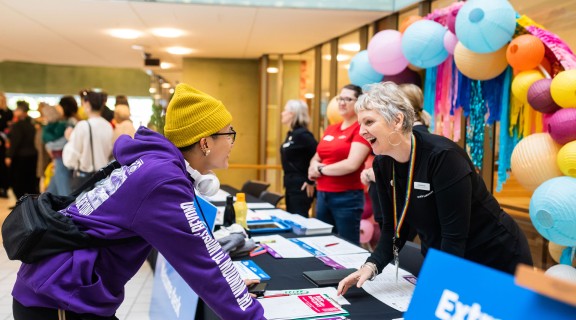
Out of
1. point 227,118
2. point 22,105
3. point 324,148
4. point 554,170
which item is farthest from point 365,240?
point 22,105

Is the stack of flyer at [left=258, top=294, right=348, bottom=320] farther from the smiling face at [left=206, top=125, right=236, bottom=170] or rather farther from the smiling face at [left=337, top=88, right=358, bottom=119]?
the smiling face at [left=337, top=88, right=358, bottom=119]

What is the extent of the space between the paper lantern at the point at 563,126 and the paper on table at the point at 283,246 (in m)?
1.37

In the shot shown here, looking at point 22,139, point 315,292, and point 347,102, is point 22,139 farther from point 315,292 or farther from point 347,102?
point 315,292

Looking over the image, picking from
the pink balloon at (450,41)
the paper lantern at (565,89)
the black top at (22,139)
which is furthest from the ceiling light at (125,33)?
the paper lantern at (565,89)

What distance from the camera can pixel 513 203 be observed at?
3609mm

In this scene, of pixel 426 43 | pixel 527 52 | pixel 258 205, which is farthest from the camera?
pixel 258 205

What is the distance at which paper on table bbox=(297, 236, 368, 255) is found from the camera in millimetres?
2252

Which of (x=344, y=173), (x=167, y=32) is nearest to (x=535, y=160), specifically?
(x=344, y=173)

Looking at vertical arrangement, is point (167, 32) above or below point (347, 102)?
above

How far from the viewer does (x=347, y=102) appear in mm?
3492

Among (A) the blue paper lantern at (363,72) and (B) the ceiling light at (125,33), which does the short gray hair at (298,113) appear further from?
(B) the ceiling light at (125,33)

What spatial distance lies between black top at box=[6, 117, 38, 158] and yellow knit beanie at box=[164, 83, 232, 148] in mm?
7184

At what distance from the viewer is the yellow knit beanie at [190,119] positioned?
1.34 m

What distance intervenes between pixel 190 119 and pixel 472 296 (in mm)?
832
